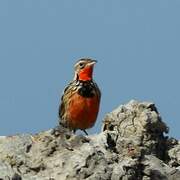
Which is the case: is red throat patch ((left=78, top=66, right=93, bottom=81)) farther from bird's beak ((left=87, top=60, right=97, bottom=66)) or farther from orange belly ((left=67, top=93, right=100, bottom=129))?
orange belly ((left=67, top=93, right=100, bottom=129))

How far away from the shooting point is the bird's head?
61.4 ft

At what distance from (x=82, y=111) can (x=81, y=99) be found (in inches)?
11.0

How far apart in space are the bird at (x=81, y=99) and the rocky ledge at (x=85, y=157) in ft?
17.5

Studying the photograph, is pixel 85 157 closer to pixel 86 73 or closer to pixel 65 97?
pixel 86 73

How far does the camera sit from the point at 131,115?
1345 centimetres

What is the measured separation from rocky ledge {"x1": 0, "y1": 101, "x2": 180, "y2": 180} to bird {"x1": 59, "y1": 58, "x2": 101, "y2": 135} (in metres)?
5.34

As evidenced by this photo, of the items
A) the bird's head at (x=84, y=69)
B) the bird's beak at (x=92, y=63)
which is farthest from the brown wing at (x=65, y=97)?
the bird's beak at (x=92, y=63)

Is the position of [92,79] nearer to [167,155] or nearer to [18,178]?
[167,155]

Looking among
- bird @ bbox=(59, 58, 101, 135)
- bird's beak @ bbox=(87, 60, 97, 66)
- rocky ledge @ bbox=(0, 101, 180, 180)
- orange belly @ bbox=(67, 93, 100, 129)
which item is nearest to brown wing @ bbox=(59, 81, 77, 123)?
bird @ bbox=(59, 58, 101, 135)

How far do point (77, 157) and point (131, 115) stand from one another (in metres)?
2.99

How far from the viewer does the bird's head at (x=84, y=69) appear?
18703 millimetres

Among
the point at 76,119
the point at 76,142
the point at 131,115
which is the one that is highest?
the point at 76,119

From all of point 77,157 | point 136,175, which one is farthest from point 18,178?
point 136,175

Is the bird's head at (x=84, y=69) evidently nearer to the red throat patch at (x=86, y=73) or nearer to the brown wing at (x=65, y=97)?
the red throat patch at (x=86, y=73)
